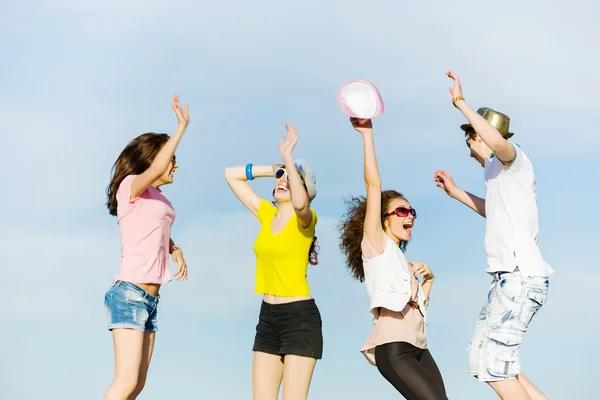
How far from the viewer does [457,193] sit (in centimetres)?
948

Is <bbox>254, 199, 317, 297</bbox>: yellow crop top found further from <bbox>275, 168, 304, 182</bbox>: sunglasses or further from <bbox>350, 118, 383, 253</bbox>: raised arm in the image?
<bbox>350, 118, 383, 253</bbox>: raised arm

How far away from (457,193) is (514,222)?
1.40 meters

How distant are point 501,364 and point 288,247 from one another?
2379mm

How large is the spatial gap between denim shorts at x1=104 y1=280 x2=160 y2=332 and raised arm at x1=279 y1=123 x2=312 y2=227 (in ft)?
5.78

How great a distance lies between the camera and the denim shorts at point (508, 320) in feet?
26.1

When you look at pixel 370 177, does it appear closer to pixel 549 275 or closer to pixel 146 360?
pixel 549 275

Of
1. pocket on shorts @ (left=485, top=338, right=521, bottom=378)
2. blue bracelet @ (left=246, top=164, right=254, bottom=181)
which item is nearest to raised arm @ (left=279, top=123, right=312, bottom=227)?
blue bracelet @ (left=246, top=164, right=254, bottom=181)

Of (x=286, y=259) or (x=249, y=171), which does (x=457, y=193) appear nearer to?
(x=286, y=259)

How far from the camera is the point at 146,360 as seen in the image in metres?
8.73

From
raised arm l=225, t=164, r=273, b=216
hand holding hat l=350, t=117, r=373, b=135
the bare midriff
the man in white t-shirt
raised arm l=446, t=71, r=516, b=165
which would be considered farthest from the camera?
raised arm l=225, t=164, r=273, b=216

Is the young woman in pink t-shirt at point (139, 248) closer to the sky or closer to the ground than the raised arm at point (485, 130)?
closer to the ground

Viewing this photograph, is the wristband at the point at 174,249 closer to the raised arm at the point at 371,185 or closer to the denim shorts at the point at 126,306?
the denim shorts at the point at 126,306

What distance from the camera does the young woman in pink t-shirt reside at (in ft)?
27.5

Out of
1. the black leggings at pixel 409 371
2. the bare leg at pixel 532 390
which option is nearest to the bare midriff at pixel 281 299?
the black leggings at pixel 409 371
